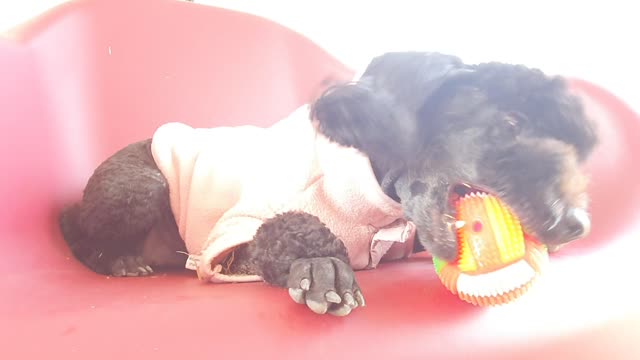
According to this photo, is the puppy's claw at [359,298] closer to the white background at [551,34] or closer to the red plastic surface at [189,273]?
the red plastic surface at [189,273]

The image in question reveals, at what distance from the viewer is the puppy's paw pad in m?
1.05

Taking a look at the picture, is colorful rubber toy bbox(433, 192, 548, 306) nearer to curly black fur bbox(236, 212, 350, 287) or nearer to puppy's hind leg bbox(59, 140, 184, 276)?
curly black fur bbox(236, 212, 350, 287)

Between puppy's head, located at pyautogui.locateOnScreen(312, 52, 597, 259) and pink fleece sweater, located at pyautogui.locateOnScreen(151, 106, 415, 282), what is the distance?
3.1 inches

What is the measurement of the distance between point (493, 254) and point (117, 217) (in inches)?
24.9

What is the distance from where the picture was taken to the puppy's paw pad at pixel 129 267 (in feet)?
3.46

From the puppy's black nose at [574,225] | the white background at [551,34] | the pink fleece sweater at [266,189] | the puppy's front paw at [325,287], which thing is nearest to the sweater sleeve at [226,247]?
the pink fleece sweater at [266,189]

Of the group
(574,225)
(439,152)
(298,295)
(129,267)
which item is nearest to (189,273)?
(129,267)

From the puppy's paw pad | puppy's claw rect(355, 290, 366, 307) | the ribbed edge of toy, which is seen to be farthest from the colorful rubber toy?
the puppy's paw pad

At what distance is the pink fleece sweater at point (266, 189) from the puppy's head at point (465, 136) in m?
0.08

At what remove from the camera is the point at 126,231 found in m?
1.08

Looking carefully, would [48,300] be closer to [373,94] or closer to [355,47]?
[373,94]

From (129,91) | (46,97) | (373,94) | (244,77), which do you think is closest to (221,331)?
(373,94)

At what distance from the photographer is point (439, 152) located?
2.52 feet

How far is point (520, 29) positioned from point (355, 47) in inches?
25.1
